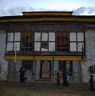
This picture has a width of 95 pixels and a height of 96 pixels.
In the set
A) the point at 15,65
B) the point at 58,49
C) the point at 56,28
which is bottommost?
the point at 15,65

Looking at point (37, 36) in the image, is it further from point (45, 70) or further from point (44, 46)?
point (45, 70)

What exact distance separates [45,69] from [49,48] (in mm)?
2522

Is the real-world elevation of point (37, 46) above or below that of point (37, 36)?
below

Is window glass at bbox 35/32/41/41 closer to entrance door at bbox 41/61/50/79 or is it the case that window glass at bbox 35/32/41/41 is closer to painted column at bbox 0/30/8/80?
entrance door at bbox 41/61/50/79

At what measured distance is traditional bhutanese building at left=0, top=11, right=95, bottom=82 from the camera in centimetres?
2906

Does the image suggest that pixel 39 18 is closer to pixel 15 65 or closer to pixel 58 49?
pixel 58 49

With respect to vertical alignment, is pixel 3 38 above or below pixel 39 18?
below

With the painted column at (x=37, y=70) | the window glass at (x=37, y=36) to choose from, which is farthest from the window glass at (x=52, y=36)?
the painted column at (x=37, y=70)

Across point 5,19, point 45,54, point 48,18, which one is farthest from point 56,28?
point 5,19

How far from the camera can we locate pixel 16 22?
30.2m

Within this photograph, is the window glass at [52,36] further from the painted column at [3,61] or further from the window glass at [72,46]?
the painted column at [3,61]

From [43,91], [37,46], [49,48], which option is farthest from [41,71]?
[43,91]

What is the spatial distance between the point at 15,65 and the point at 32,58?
230 centimetres

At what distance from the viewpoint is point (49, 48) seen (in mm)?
29578
